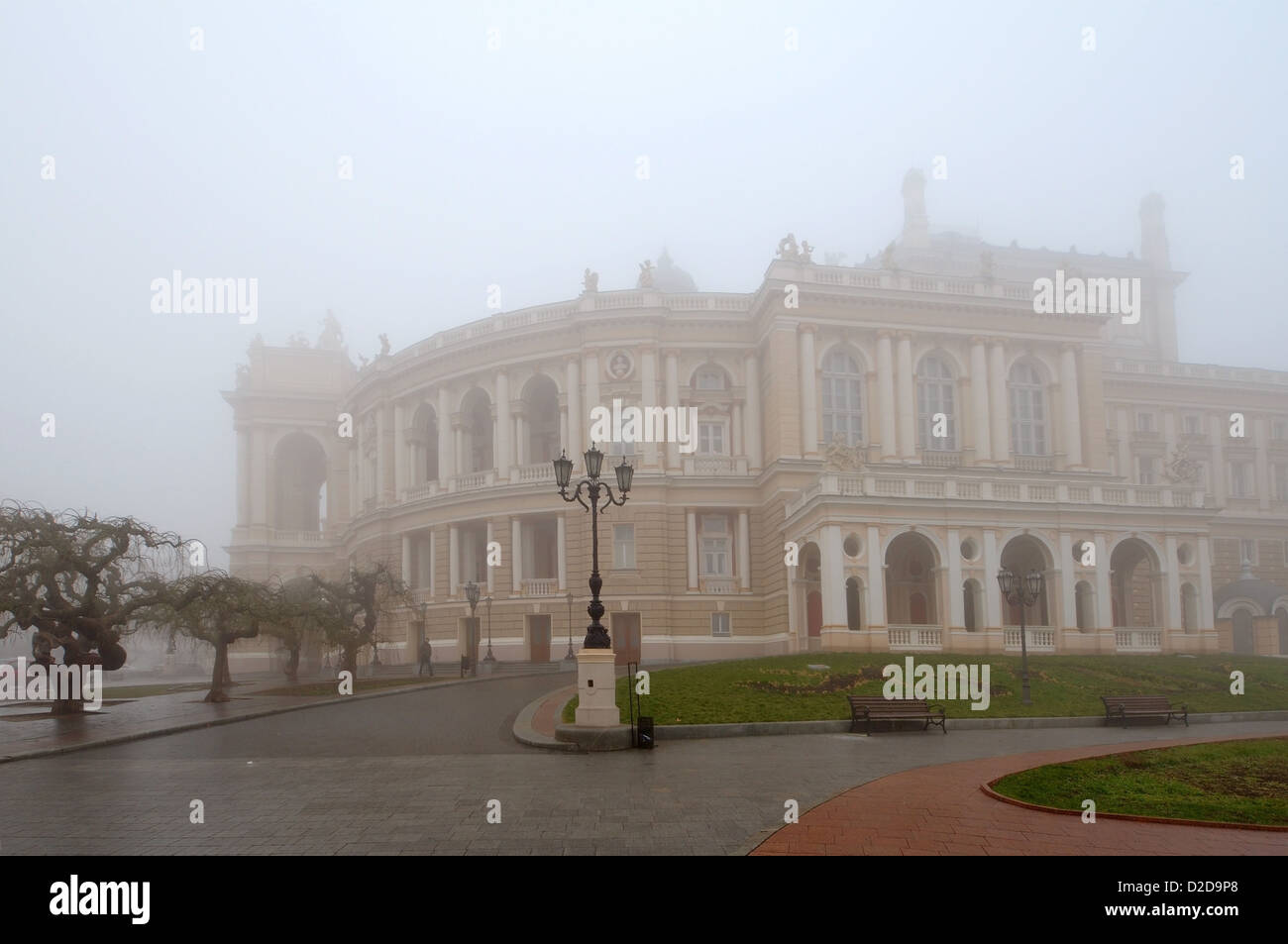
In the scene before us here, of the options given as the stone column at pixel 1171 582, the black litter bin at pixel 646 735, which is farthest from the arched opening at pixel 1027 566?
the black litter bin at pixel 646 735

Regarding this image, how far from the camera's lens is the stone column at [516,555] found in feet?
184

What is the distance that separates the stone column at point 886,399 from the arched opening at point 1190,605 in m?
Answer: 15.3

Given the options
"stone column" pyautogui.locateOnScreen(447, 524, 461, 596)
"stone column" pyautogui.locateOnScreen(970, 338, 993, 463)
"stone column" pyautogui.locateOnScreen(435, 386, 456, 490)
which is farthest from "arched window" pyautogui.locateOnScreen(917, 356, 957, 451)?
"stone column" pyautogui.locateOnScreen(435, 386, 456, 490)

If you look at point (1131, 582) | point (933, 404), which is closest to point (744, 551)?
point (933, 404)

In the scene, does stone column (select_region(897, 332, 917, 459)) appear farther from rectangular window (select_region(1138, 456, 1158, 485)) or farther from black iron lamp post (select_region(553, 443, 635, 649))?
black iron lamp post (select_region(553, 443, 635, 649))

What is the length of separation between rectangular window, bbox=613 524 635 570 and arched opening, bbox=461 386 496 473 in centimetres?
1038

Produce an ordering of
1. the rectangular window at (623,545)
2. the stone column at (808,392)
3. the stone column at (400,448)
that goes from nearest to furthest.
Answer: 1. the stone column at (808,392)
2. the rectangular window at (623,545)
3. the stone column at (400,448)

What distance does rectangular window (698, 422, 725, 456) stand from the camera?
5725 cm

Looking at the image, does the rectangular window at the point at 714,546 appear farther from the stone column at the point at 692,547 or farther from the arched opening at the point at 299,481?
the arched opening at the point at 299,481

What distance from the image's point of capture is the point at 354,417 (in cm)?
7488

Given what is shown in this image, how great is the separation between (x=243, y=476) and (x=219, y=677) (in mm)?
49894

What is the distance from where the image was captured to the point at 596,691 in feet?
68.8
